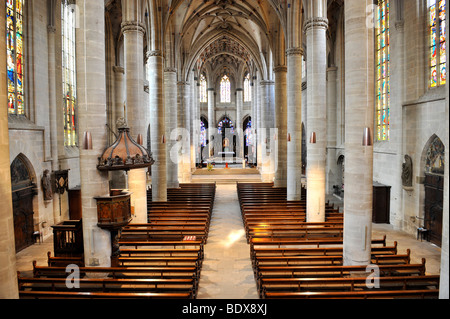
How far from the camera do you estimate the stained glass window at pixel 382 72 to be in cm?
1758

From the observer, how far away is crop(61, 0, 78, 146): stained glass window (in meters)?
18.3

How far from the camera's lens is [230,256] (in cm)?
1249

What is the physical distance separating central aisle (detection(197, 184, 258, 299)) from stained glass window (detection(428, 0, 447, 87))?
10667 mm

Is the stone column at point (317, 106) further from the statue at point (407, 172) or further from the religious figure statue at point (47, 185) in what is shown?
the religious figure statue at point (47, 185)

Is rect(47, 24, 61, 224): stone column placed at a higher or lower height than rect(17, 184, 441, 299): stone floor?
higher

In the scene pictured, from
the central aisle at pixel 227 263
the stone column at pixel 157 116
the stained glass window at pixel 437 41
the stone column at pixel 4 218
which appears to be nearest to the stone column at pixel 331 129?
the central aisle at pixel 227 263

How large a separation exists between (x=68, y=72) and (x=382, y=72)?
691 inches

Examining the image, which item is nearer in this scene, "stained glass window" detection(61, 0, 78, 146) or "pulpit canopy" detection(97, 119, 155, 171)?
"pulpit canopy" detection(97, 119, 155, 171)

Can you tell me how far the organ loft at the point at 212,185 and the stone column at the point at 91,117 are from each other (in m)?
0.03

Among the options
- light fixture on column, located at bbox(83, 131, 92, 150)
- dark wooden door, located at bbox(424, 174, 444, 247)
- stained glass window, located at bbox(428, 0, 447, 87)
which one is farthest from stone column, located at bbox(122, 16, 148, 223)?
stained glass window, located at bbox(428, 0, 447, 87)

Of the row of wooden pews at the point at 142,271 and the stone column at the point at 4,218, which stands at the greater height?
the stone column at the point at 4,218

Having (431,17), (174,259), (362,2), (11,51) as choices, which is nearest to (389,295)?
(174,259)

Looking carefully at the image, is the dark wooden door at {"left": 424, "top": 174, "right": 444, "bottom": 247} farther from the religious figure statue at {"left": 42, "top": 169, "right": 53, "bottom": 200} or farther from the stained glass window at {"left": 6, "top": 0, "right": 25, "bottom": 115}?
the stained glass window at {"left": 6, "top": 0, "right": 25, "bottom": 115}

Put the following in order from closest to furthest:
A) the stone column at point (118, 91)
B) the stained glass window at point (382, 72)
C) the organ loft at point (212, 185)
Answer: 1. the organ loft at point (212, 185)
2. the stained glass window at point (382, 72)
3. the stone column at point (118, 91)
